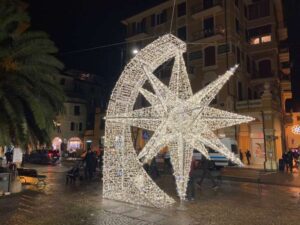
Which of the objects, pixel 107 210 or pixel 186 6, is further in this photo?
pixel 186 6

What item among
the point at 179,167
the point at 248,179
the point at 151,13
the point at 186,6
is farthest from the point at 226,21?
the point at 179,167

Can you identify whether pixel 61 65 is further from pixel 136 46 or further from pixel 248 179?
pixel 136 46

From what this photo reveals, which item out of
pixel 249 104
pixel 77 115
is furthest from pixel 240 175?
pixel 77 115

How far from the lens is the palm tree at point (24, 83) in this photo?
10727mm

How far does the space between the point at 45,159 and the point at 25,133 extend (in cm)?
2349

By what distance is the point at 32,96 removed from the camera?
1105 centimetres

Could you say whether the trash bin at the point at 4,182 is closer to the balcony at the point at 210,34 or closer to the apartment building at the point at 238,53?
the apartment building at the point at 238,53

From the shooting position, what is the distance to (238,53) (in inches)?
1257

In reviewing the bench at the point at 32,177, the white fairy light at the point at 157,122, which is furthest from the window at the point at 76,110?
the white fairy light at the point at 157,122

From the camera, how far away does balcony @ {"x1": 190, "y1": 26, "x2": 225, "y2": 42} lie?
30375mm

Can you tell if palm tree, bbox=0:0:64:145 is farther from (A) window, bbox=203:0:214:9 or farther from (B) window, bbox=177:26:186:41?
(B) window, bbox=177:26:186:41

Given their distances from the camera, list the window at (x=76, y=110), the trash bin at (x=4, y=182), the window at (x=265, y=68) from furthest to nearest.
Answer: the window at (x=76, y=110) → the window at (x=265, y=68) → the trash bin at (x=4, y=182)

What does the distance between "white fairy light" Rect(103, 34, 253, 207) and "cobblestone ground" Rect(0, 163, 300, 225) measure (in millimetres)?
804

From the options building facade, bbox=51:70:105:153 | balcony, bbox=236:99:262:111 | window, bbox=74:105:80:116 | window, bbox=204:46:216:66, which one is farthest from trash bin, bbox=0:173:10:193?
window, bbox=74:105:80:116
